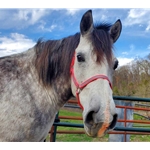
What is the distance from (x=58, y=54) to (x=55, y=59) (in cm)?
4

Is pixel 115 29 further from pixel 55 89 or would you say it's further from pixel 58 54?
pixel 55 89

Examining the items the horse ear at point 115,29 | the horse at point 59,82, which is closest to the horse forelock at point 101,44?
the horse at point 59,82

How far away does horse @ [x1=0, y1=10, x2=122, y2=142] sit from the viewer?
3.81 ft

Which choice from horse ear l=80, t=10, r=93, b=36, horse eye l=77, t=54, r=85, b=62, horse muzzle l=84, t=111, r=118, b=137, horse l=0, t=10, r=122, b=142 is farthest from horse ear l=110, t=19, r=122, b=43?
horse muzzle l=84, t=111, r=118, b=137

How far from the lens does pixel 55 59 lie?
1474mm

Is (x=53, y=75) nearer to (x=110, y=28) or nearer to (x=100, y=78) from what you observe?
(x=100, y=78)

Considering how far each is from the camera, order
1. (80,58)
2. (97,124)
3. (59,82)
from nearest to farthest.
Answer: (97,124) → (80,58) → (59,82)

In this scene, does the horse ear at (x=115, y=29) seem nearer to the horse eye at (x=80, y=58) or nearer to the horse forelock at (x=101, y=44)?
the horse forelock at (x=101, y=44)

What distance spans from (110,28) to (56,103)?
2.19 ft

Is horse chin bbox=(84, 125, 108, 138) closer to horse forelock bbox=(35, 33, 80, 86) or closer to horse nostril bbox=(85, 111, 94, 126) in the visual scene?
horse nostril bbox=(85, 111, 94, 126)

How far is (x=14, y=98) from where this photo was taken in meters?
1.31

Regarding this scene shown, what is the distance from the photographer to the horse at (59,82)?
1162 mm

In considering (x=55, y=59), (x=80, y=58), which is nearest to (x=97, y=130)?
(x=80, y=58)
